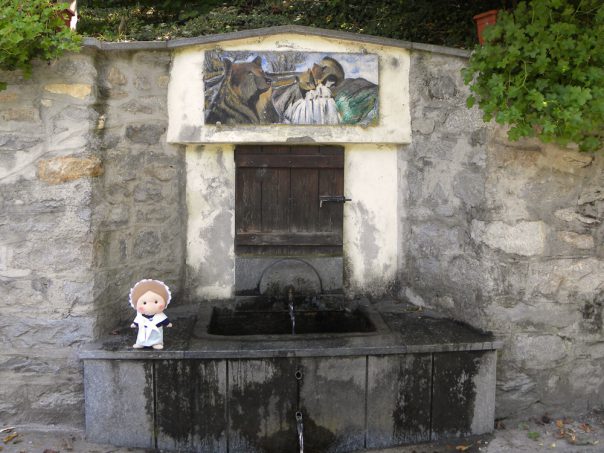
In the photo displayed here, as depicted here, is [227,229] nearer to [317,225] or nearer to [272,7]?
[317,225]

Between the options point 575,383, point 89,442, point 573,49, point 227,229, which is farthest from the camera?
point 227,229

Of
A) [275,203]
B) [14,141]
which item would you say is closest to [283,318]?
[275,203]

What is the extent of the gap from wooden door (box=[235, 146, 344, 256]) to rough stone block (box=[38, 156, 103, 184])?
40.6 inches

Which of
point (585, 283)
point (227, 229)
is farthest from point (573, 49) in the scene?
point (227, 229)

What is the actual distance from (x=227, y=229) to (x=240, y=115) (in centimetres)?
79

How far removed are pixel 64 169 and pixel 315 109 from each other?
5.00ft

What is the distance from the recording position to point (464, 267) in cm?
372

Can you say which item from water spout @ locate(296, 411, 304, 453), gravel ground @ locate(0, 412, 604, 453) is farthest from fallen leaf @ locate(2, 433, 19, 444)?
water spout @ locate(296, 411, 304, 453)

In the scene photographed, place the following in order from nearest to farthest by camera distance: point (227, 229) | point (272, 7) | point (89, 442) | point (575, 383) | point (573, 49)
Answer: point (573, 49)
point (89, 442)
point (575, 383)
point (227, 229)
point (272, 7)

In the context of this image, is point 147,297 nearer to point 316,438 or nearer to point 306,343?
point 306,343

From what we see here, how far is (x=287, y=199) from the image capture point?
163 inches

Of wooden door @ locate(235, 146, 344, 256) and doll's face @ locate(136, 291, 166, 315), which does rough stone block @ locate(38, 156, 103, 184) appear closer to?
doll's face @ locate(136, 291, 166, 315)

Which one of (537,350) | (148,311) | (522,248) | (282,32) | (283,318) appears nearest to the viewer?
(148,311)

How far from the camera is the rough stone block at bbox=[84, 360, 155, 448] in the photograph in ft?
10.8
